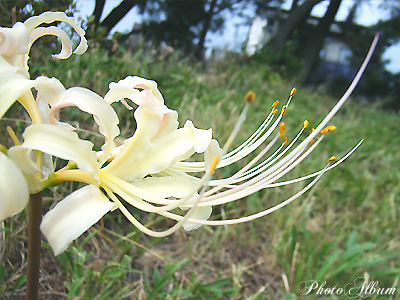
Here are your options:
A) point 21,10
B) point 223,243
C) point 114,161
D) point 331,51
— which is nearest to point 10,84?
point 114,161

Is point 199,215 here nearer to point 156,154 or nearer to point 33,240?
point 156,154

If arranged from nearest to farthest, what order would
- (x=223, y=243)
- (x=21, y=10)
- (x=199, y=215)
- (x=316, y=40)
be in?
1. (x=199, y=215)
2. (x=21, y=10)
3. (x=223, y=243)
4. (x=316, y=40)

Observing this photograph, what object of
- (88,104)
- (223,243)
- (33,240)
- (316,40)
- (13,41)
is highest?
(316,40)

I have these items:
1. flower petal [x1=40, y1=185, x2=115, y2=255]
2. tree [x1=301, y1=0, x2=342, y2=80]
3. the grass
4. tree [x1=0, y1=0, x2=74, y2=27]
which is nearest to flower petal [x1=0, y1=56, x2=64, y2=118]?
flower petal [x1=40, y1=185, x2=115, y2=255]

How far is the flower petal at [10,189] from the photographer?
512mm

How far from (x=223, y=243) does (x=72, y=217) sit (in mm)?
1470

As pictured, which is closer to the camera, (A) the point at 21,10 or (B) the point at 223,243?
(A) the point at 21,10

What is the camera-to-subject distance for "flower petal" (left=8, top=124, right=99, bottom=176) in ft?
1.88

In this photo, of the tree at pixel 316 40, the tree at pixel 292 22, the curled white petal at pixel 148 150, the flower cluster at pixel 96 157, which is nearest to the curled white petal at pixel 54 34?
the flower cluster at pixel 96 157

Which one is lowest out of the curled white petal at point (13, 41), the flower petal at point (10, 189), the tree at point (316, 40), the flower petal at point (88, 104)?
the flower petal at point (10, 189)

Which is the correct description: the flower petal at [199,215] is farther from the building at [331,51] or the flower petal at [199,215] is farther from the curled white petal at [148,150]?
the building at [331,51]

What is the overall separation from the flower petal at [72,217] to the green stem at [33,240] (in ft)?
0.36

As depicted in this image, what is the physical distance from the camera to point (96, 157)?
658mm

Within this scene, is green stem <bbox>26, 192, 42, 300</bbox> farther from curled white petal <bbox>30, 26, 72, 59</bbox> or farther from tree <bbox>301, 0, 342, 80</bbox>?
tree <bbox>301, 0, 342, 80</bbox>
